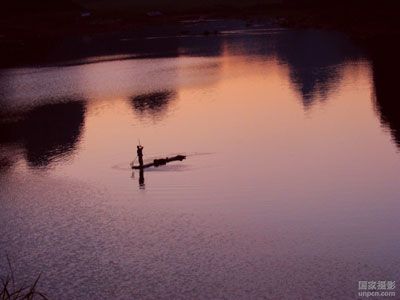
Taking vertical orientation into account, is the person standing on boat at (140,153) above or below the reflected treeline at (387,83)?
below

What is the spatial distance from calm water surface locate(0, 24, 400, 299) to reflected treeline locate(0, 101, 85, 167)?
292mm

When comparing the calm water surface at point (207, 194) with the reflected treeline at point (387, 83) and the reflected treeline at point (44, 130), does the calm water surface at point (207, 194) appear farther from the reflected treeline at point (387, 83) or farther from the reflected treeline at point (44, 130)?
the reflected treeline at point (387, 83)

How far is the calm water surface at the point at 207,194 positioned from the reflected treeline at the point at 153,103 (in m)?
0.39

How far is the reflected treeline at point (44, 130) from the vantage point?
67062mm

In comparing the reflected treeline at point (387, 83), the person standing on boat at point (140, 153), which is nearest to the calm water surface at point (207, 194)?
the reflected treeline at point (387, 83)

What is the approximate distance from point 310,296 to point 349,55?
108804mm

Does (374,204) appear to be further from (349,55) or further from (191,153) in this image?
(349,55)

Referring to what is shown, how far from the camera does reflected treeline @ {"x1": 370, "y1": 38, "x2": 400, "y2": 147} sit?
72.4 metres

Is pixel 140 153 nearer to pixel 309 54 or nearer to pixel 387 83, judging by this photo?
pixel 387 83

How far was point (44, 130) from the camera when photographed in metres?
79.0

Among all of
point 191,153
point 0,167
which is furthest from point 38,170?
point 191,153

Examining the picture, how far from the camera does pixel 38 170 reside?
60.0 m

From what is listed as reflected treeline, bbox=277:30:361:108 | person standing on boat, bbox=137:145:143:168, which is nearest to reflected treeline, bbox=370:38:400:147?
reflected treeline, bbox=277:30:361:108

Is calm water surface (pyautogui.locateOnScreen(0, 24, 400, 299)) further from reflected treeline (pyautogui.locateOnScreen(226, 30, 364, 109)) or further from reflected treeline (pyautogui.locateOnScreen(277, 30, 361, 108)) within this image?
reflected treeline (pyautogui.locateOnScreen(226, 30, 364, 109))
